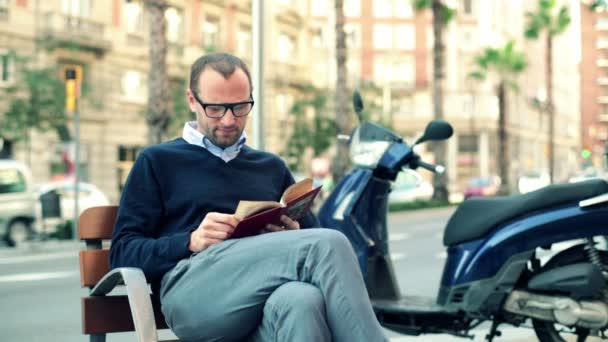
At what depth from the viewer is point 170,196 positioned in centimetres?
322

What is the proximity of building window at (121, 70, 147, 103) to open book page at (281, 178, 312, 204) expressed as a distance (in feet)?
106

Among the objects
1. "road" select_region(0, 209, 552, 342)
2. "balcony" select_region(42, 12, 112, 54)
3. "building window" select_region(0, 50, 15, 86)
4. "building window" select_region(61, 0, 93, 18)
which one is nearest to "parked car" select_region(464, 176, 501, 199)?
"balcony" select_region(42, 12, 112, 54)

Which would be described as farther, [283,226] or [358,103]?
[358,103]

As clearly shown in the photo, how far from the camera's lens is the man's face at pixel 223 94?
3.10 m

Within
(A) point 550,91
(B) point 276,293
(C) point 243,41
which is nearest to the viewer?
(B) point 276,293

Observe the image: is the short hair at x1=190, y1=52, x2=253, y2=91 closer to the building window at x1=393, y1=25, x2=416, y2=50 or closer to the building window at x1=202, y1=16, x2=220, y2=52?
the building window at x1=202, y1=16, x2=220, y2=52

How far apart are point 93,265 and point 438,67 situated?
93.7ft

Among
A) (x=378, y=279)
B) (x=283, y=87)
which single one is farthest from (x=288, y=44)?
(x=378, y=279)

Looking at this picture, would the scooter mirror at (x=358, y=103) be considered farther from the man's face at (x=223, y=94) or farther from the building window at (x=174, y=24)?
the building window at (x=174, y=24)

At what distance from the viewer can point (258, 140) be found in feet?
16.8

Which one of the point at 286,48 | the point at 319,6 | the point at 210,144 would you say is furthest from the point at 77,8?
the point at 319,6

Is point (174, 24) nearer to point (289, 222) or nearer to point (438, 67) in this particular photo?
point (438, 67)

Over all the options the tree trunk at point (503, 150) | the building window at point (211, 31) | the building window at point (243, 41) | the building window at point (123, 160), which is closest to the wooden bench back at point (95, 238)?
the building window at point (123, 160)

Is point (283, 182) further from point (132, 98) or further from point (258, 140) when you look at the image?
point (132, 98)
